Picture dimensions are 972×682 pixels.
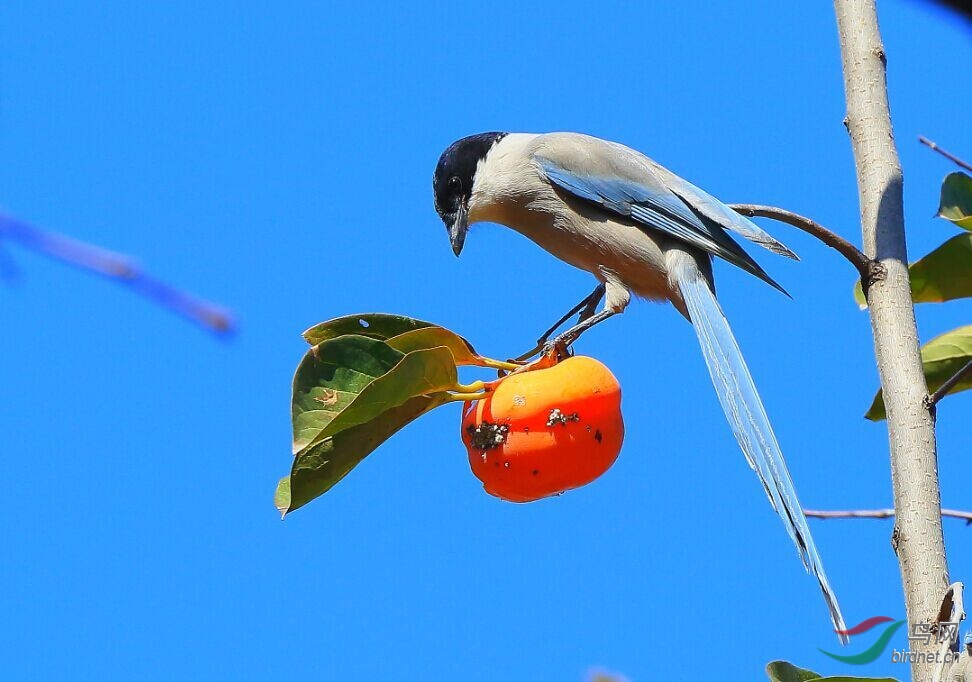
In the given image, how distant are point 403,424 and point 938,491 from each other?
1126 mm

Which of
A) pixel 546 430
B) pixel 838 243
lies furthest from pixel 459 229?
pixel 838 243

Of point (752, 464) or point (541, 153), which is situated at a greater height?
point (541, 153)

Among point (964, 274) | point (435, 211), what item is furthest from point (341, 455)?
point (435, 211)

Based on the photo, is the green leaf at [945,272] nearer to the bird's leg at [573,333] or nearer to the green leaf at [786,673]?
the bird's leg at [573,333]

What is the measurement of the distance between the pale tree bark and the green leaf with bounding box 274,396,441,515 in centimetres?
101

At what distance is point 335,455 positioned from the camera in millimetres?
2398

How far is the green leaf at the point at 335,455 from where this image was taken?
7.72ft

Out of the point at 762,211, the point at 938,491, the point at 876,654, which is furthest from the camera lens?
the point at 762,211

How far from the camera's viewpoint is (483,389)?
8.93 feet

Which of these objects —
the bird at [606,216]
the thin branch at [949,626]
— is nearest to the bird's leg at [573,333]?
the bird at [606,216]

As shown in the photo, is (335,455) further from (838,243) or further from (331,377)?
(838,243)

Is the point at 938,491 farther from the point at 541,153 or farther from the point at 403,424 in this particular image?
the point at 541,153

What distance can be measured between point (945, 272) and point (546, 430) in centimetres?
114

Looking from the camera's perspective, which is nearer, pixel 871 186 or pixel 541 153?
pixel 871 186
